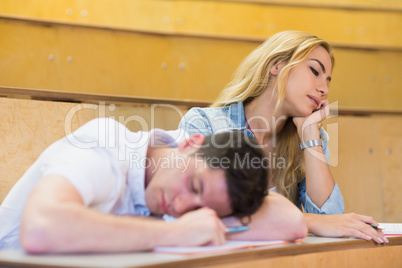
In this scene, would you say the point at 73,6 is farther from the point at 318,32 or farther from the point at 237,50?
the point at 318,32

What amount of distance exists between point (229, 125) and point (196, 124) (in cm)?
10

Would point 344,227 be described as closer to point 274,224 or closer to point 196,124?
point 274,224

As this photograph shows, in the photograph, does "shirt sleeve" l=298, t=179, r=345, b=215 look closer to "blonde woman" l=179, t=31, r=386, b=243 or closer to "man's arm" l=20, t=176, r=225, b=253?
"blonde woman" l=179, t=31, r=386, b=243

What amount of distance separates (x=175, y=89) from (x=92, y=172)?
4.25 ft

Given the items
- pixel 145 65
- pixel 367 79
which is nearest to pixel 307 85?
pixel 145 65

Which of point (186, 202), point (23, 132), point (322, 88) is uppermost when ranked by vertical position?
point (322, 88)

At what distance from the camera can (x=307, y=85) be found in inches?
48.9

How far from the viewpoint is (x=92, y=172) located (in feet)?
2.25

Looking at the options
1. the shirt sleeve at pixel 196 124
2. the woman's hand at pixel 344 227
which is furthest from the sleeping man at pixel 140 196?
the shirt sleeve at pixel 196 124

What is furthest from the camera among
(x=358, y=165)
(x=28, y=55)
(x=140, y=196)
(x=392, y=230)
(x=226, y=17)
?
(x=226, y=17)

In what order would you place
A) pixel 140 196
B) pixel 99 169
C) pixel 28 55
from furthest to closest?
pixel 28 55 < pixel 140 196 < pixel 99 169

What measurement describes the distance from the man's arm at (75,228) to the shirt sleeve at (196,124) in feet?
1.84

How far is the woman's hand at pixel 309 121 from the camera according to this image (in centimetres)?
124

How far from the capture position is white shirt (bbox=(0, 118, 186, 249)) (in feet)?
2.23
